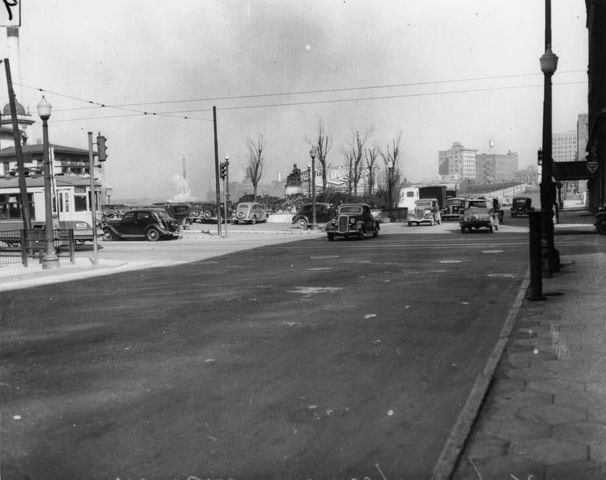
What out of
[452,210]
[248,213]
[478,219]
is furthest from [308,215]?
[452,210]

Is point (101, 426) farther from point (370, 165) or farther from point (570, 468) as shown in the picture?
point (370, 165)

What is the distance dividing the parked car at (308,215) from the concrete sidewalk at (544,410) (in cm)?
3281

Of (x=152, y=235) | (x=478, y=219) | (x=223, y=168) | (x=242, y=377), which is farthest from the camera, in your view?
(x=152, y=235)

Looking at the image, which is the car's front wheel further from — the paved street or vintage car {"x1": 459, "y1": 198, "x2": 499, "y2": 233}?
the paved street

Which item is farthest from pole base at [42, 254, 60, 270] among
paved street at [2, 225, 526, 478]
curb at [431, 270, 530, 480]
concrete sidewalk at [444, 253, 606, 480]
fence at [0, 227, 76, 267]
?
curb at [431, 270, 530, 480]

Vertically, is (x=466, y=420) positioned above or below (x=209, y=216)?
below

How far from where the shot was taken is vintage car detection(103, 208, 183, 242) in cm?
3172

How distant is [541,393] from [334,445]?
192 cm

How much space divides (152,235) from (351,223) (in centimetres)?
1091

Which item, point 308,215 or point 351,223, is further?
point 308,215

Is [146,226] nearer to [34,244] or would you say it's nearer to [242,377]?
[34,244]

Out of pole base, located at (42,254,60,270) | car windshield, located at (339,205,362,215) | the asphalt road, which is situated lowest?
the asphalt road

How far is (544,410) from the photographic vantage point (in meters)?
4.61

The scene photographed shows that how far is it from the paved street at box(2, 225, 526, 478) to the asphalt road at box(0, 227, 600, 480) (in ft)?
0.06
